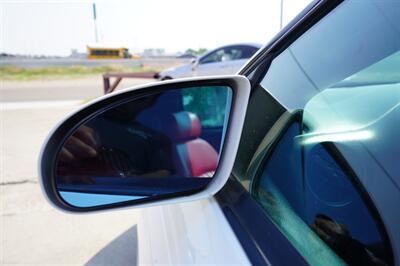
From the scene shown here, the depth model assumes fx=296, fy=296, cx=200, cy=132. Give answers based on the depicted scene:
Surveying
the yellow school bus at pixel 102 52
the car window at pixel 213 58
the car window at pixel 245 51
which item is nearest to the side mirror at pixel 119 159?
the car window at pixel 245 51

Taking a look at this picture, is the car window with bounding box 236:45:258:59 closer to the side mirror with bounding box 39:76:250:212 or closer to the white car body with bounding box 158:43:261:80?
the white car body with bounding box 158:43:261:80

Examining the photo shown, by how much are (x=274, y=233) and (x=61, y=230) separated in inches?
118

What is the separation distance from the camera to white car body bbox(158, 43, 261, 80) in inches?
375

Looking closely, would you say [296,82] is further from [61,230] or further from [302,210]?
[61,230]

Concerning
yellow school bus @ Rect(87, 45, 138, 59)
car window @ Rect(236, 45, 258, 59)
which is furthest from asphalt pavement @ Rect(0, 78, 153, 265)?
yellow school bus @ Rect(87, 45, 138, 59)

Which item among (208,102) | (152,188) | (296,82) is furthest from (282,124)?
(208,102)

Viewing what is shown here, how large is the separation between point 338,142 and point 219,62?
992cm

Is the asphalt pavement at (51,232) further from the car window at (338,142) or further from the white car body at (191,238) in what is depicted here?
the car window at (338,142)

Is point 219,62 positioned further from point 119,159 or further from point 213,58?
point 119,159

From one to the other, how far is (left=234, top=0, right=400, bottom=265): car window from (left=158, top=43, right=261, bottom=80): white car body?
834cm

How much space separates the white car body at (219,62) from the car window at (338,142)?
329 inches

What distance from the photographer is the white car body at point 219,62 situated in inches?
375

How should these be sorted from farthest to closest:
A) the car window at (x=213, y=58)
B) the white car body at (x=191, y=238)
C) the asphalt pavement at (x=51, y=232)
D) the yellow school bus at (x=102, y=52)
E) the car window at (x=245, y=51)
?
the yellow school bus at (x=102, y=52) → the car window at (x=213, y=58) → the car window at (x=245, y=51) → the asphalt pavement at (x=51, y=232) → the white car body at (x=191, y=238)

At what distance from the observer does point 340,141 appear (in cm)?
85
